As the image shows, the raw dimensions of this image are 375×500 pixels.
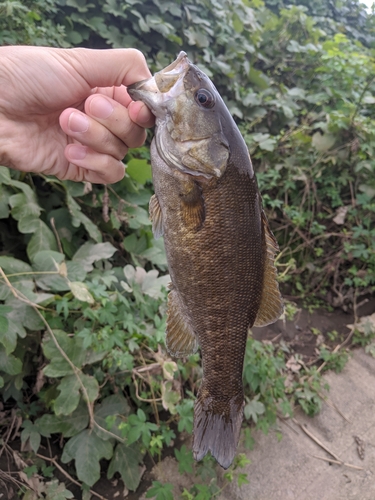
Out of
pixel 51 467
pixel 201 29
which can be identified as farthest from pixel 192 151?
pixel 201 29

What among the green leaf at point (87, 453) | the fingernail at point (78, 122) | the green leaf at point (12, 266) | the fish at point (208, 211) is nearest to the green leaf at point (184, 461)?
the green leaf at point (87, 453)

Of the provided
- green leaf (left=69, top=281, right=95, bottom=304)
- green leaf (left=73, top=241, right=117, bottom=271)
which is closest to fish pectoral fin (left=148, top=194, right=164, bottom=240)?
green leaf (left=69, top=281, right=95, bottom=304)

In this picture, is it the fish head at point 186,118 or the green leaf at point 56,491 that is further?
the green leaf at point 56,491

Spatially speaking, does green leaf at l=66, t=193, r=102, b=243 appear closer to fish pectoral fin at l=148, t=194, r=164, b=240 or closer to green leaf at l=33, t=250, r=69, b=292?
green leaf at l=33, t=250, r=69, b=292

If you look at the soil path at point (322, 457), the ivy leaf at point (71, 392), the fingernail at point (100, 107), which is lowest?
the soil path at point (322, 457)

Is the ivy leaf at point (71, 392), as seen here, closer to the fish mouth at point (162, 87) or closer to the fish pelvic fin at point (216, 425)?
the fish pelvic fin at point (216, 425)

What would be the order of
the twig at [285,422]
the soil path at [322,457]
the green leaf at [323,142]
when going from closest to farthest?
the soil path at [322,457] < the twig at [285,422] < the green leaf at [323,142]

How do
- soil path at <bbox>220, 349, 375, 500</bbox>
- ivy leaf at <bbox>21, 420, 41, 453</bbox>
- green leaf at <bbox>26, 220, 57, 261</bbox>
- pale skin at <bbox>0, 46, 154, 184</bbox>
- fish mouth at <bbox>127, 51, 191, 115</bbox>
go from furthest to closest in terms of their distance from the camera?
soil path at <bbox>220, 349, 375, 500</bbox> → green leaf at <bbox>26, 220, 57, 261</bbox> → ivy leaf at <bbox>21, 420, 41, 453</bbox> → pale skin at <bbox>0, 46, 154, 184</bbox> → fish mouth at <bbox>127, 51, 191, 115</bbox>

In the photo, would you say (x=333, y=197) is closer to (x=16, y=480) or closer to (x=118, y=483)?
(x=118, y=483)
